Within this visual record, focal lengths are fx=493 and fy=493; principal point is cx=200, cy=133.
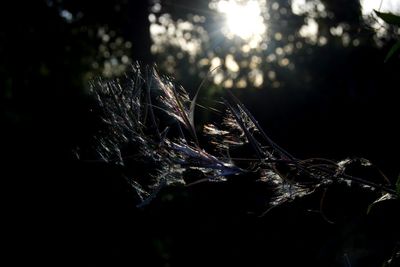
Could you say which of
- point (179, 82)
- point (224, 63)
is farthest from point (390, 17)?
point (224, 63)

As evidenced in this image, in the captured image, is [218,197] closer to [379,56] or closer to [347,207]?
[347,207]

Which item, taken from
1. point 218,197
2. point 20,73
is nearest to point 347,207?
point 218,197

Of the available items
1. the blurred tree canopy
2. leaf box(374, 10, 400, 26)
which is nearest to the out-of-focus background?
the blurred tree canopy

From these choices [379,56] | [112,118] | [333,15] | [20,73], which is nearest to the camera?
[112,118]

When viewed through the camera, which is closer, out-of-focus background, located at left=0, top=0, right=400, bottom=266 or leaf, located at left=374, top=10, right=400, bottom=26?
leaf, located at left=374, top=10, right=400, bottom=26

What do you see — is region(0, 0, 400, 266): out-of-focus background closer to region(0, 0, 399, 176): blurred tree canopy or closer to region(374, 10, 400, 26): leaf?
region(0, 0, 399, 176): blurred tree canopy

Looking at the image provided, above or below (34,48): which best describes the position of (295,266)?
below

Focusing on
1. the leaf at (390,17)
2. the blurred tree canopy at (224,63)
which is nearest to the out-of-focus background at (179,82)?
the blurred tree canopy at (224,63)

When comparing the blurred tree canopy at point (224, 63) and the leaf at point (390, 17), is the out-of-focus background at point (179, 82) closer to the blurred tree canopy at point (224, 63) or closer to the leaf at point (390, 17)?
the blurred tree canopy at point (224, 63)
